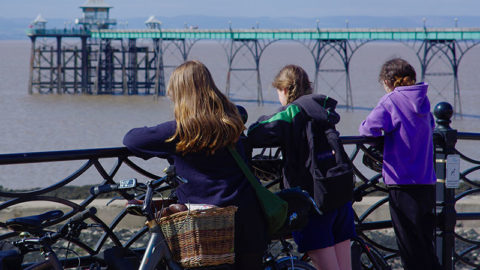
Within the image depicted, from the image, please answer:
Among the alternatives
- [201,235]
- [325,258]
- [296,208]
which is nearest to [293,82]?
[296,208]

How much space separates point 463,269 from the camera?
6.44m

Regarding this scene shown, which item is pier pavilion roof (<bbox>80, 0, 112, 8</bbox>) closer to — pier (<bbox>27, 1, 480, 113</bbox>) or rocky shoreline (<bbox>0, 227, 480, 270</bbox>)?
pier (<bbox>27, 1, 480, 113</bbox>)

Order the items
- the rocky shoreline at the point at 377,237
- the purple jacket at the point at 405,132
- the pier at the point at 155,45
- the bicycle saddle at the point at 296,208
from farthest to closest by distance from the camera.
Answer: the pier at the point at 155,45, the rocky shoreline at the point at 377,237, the purple jacket at the point at 405,132, the bicycle saddle at the point at 296,208

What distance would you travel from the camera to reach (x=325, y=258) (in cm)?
360

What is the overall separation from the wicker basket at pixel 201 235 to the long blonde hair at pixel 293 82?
0.83 m

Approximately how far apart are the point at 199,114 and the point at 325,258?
1061 mm

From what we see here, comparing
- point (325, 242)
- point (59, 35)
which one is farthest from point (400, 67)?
point (59, 35)

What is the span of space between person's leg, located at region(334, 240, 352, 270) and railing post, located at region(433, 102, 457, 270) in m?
1.12

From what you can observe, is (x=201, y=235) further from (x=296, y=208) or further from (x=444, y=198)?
(x=444, y=198)

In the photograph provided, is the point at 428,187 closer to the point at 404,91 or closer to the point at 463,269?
the point at 404,91

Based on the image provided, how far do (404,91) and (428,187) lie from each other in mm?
566

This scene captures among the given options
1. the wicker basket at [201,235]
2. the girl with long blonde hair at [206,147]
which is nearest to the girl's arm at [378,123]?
the girl with long blonde hair at [206,147]

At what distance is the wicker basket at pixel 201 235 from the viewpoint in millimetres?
3014

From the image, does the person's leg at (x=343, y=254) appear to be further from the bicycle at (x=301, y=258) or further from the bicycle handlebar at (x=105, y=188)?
the bicycle handlebar at (x=105, y=188)
